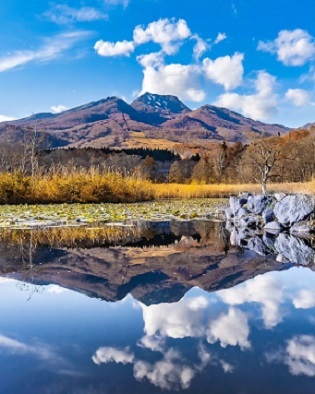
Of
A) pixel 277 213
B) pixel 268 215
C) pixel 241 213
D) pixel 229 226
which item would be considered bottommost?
pixel 229 226

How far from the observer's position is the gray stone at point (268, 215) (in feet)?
39.7

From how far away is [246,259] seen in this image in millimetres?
6914

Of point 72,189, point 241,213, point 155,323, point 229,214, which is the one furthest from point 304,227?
point 72,189

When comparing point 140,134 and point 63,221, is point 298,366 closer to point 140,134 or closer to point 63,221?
point 63,221

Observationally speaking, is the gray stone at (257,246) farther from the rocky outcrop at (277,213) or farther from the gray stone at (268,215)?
the gray stone at (268,215)

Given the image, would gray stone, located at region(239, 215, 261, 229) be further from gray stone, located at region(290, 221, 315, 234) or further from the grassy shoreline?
the grassy shoreline

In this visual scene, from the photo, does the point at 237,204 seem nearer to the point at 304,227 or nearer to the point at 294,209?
the point at 294,209

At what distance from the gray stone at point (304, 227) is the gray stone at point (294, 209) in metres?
0.23

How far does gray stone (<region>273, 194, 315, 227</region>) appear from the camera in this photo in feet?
35.4

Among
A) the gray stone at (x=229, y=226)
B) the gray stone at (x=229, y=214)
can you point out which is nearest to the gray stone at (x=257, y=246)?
the gray stone at (x=229, y=226)

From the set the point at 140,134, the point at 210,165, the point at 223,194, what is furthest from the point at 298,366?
the point at 140,134

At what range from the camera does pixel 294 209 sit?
11109 mm

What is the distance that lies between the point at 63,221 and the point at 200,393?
1051cm

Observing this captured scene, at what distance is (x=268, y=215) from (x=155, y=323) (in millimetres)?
9008
